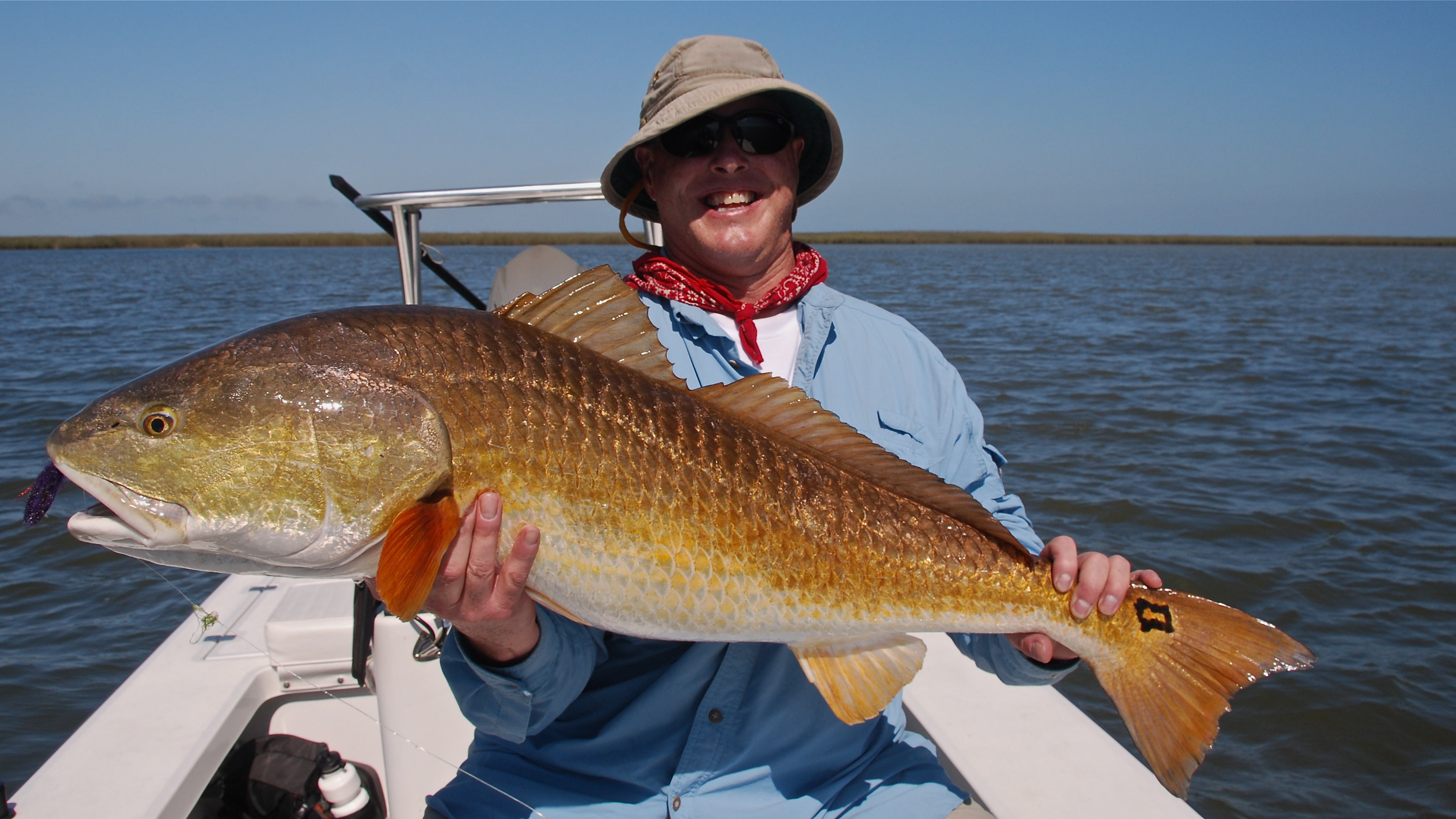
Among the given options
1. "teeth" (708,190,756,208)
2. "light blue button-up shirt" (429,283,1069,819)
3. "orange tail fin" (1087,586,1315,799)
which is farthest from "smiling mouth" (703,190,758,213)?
"orange tail fin" (1087,586,1315,799)

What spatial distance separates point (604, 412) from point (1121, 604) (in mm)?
1461

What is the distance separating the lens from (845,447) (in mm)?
2492

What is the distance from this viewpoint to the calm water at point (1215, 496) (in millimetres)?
6520

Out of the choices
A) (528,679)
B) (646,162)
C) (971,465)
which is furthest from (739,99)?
(528,679)

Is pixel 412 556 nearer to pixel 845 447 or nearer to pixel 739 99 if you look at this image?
pixel 845 447

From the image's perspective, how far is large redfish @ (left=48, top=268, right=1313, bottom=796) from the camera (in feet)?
6.46

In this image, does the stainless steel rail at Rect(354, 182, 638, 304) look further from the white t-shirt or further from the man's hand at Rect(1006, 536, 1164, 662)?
the man's hand at Rect(1006, 536, 1164, 662)

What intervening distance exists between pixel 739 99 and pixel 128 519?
2.14 metres

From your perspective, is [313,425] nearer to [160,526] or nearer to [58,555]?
[160,526]

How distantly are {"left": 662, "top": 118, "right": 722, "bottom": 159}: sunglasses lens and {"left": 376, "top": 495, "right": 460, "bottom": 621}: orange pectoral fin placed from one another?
163cm

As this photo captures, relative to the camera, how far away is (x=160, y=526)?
6.32 ft

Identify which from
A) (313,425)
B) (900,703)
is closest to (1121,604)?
(900,703)

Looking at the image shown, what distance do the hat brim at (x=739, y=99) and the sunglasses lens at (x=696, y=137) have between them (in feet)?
0.15

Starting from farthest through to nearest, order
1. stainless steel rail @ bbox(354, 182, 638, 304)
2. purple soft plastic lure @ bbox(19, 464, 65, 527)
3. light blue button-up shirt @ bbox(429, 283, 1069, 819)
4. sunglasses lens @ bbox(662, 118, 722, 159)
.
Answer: stainless steel rail @ bbox(354, 182, 638, 304) < sunglasses lens @ bbox(662, 118, 722, 159) < light blue button-up shirt @ bbox(429, 283, 1069, 819) < purple soft plastic lure @ bbox(19, 464, 65, 527)
